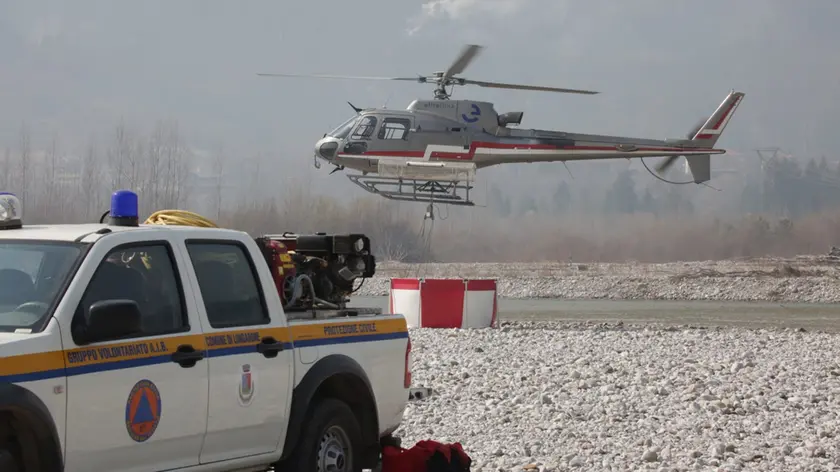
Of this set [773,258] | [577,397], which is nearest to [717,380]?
[577,397]

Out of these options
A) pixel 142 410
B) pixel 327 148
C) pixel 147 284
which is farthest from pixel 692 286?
pixel 142 410

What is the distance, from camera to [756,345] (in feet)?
68.9

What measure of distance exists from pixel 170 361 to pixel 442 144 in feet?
91.4

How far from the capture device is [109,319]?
19.7 feet

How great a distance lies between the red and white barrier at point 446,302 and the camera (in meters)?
24.4

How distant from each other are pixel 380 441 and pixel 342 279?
1287 mm

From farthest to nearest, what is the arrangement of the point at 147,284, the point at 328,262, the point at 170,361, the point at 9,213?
the point at 328,262 < the point at 9,213 < the point at 147,284 < the point at 170,361

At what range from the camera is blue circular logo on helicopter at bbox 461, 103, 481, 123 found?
3472cm

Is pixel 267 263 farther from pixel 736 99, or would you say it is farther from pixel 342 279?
pixel 736 99

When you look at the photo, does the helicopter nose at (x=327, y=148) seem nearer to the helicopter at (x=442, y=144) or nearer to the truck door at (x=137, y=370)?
the helicopter at (x=442, y=144)

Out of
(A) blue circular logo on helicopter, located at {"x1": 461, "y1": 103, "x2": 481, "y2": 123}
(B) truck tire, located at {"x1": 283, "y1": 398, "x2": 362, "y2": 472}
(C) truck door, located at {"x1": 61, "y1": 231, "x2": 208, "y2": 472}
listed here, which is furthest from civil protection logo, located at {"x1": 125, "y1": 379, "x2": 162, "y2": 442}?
(A) blue circular logo on helicopter, located at {"x1": 461, "y1": 103, "x2": 481, "y2": 123}

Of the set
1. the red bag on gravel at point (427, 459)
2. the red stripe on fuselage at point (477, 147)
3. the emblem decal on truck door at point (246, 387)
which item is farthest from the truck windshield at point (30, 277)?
the red stripe on fuselage at point (477, 147)

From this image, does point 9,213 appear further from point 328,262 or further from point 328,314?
point 328,262

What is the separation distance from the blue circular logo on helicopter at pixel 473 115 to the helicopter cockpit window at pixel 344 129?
320cm
